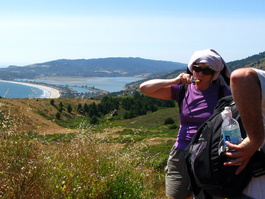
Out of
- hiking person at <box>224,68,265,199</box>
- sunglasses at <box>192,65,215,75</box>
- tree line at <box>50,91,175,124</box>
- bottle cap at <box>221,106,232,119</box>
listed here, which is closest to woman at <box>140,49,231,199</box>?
sunglasses at <box>192,65,215,75</box>

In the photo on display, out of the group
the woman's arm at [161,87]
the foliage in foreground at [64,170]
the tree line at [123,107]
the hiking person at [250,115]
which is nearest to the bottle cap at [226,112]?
the hiking person at [250,115]

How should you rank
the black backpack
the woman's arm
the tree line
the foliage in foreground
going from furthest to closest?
the tree line, the woman's arm, the foliage in foreground, the black backpack

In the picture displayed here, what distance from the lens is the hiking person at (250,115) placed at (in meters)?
1.41

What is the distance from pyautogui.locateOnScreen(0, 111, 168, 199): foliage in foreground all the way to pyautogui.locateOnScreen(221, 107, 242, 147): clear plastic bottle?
49.4 inches

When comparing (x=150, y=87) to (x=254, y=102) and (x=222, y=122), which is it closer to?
(x=222, y=122)

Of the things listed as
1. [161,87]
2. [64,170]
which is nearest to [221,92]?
[161,87]

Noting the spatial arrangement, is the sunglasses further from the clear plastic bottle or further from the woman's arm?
the clear plastic bottle

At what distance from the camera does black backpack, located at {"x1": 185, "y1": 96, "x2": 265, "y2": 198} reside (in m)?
1.52

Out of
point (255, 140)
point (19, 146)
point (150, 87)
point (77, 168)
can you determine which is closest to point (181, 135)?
point (150, 87)

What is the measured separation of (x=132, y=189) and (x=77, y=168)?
579 millimetres

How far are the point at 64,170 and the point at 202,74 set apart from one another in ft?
4.76

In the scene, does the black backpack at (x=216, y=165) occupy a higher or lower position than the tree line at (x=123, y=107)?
higher

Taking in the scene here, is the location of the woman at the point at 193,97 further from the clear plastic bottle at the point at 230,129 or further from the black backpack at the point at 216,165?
the clear plastic bottle at the point at 230,129

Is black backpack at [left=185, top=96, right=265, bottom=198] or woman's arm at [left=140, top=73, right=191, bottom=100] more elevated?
woman's arm at [left=140, top=73, right=191, bottom=100]
